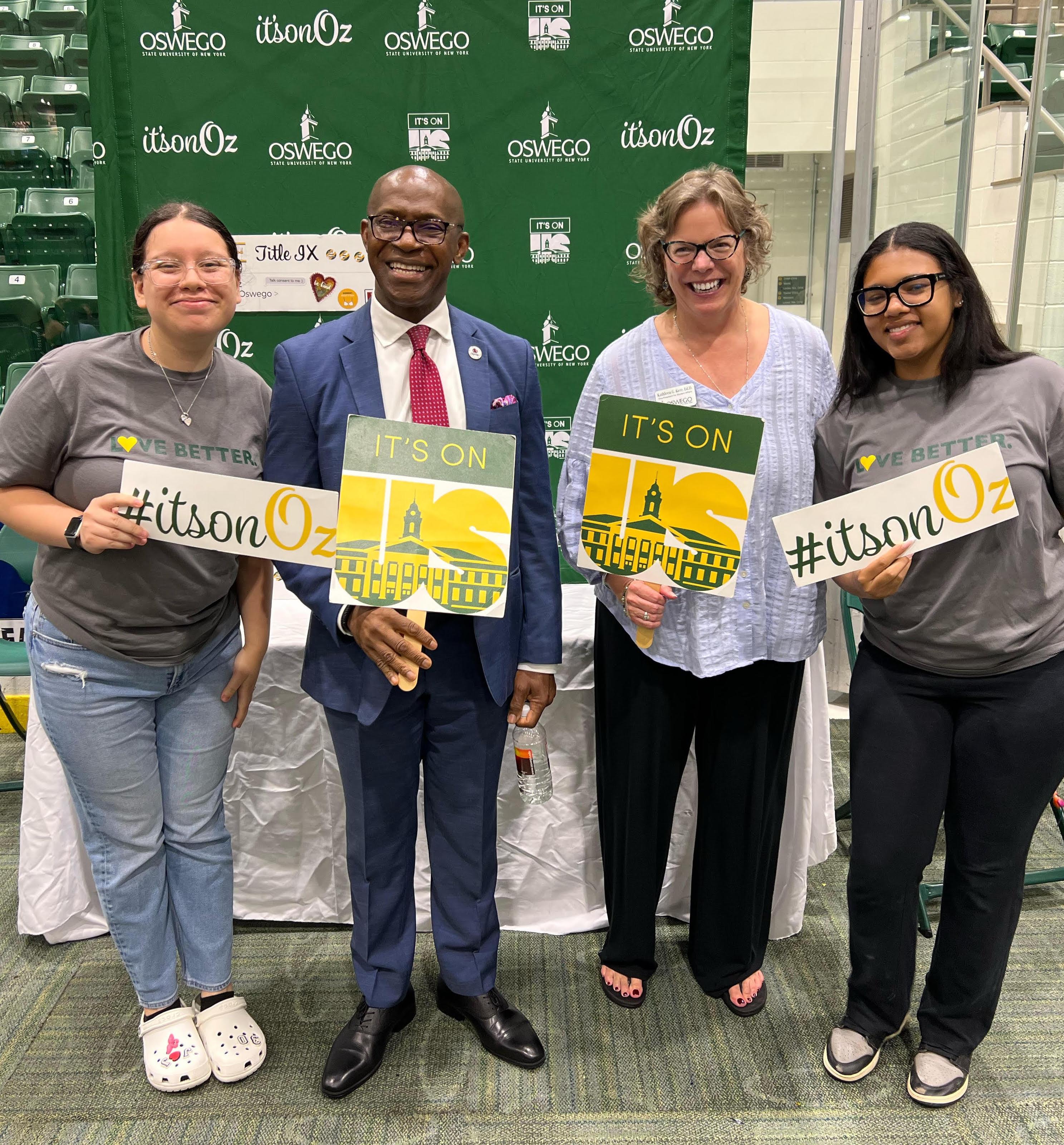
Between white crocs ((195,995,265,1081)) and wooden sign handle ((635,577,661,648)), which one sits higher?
wooden sign handle ((635,577,661,648))

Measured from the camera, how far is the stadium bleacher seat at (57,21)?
8.30 meters

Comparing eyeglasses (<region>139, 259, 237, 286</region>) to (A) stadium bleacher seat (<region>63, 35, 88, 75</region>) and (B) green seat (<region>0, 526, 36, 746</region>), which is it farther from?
(A) stadium bleacher seat (<region>63, 35, 88, 75</region>)

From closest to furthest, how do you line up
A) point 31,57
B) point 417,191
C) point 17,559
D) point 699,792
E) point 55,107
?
point 417,191 → point 699,792 → point 17,559 → point 55,107 → point 31,57

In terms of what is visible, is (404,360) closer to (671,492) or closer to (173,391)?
(173,391)

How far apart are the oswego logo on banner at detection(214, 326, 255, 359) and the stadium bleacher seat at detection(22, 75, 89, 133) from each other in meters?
5.40

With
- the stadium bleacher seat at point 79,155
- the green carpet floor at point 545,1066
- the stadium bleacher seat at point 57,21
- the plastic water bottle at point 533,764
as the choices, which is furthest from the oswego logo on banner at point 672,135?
the stadium bleacher seat at point 57,21

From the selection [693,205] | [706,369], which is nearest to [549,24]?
[693,205]

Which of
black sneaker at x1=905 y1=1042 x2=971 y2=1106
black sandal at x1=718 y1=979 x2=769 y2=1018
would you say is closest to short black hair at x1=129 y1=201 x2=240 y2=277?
black sandal at x1=718 y1=979 x2=769 y2=1018

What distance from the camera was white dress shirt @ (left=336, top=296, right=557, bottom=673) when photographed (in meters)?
1.72

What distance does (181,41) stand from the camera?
309cm

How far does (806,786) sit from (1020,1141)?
838 mm

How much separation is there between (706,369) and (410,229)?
25.0 inches

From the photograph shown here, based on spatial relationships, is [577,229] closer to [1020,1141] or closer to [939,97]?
[939,97]

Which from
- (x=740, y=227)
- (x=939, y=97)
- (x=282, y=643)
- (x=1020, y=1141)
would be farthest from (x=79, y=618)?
(x=939, y=97)
